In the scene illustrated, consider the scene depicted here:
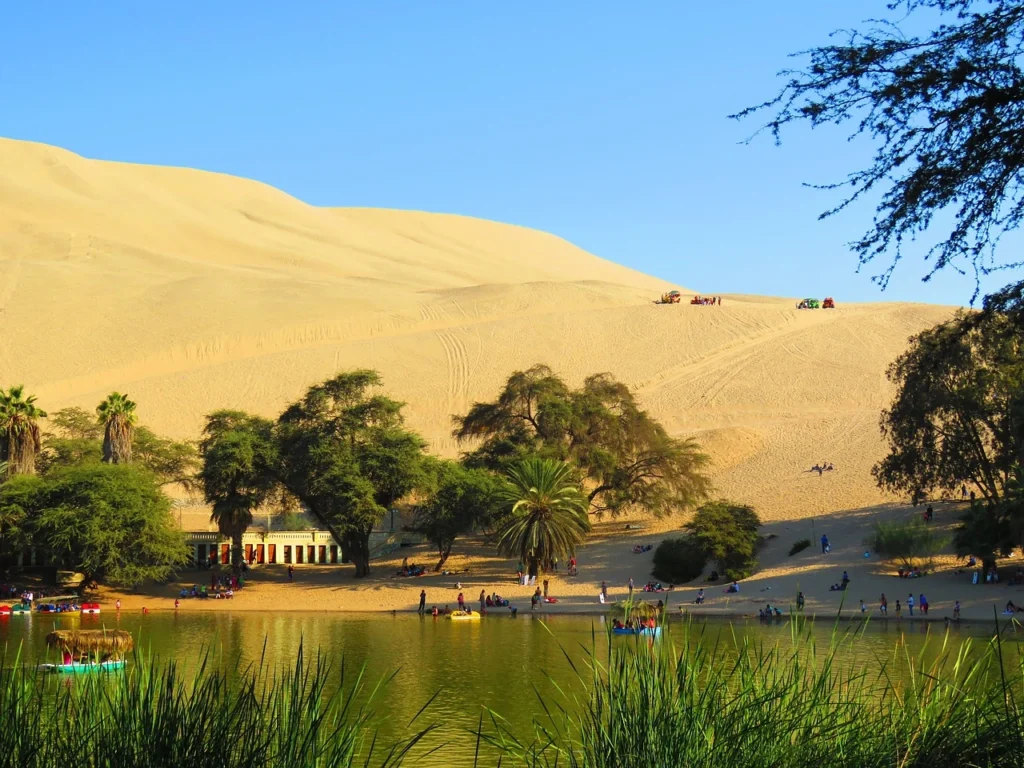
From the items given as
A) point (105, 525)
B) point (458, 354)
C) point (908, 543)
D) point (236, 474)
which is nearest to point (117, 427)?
point (236, 474)

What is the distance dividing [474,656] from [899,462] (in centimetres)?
2569

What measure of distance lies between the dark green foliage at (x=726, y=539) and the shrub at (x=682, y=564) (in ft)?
1.23

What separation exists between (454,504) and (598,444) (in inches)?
395

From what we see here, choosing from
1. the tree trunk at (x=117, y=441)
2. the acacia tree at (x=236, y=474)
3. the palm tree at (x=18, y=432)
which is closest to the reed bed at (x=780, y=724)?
the palm tree at (x=18, y=432)

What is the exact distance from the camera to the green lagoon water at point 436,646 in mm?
21797

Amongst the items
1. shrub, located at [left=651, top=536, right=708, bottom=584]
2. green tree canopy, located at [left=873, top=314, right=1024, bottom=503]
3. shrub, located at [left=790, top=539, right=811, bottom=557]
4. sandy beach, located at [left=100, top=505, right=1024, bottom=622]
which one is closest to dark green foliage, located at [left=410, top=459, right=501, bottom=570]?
sandy beach, located at [left=100, top=505, right=1024, bottom=622]

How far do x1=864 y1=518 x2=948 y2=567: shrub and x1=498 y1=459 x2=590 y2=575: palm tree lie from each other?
11528mm

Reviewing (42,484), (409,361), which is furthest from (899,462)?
(409,361)

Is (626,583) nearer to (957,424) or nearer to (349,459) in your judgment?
(349,459)

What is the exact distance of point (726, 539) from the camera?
1864 inches

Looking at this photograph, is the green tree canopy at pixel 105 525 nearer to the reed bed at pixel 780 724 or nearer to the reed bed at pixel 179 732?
the reed bed at pixel 179 732

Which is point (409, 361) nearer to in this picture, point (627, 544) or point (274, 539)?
point (274, 539)

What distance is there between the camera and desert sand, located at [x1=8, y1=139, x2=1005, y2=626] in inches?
2446

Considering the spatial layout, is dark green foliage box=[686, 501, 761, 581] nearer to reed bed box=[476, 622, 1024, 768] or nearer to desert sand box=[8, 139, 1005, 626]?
desert sand box=[8, 139, 1005, 626]
